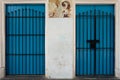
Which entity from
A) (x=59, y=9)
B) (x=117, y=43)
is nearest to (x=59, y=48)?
(x=59, y=9)

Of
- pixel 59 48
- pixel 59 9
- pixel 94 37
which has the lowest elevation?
pixel 59 48

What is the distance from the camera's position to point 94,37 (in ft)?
35.4

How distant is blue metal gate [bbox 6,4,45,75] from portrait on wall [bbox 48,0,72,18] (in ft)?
1.71

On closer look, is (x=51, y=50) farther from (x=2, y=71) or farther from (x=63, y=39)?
(x=2, y=71)

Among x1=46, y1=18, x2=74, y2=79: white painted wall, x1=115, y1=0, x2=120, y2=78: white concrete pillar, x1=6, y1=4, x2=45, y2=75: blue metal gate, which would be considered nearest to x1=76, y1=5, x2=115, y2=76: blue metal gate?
x1=115, y1=0, x2=120, y2=78: white concrete pillar

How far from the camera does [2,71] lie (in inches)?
412

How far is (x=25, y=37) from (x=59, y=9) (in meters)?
1.66

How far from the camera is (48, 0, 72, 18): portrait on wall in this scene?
33.8 feet

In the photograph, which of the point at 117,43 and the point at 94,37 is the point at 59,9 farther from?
the point at 117,43

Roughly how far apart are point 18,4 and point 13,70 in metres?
2.44

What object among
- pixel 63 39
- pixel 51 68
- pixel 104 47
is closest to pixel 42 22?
pixel 63 39

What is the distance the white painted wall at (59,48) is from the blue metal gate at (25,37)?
0.52 m

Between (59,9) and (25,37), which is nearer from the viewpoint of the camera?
(59,9)

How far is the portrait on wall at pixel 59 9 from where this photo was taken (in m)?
10.3
